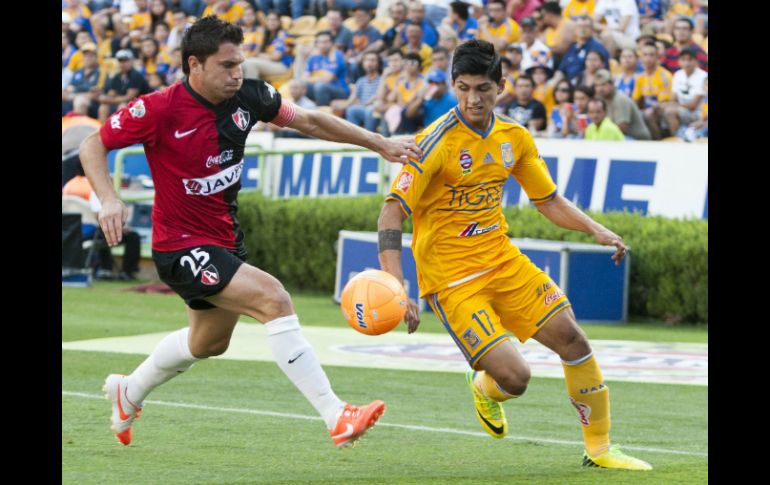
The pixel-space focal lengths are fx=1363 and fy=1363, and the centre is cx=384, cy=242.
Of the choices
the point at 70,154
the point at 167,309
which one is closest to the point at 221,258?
the point at 167,309

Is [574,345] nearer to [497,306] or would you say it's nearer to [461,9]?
[497,306]

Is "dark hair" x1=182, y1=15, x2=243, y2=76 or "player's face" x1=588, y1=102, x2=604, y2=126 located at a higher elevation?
"player's face" x1=588, y1=102, x2=604, y2=126

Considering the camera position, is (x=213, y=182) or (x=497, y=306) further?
(x=497, y=306)

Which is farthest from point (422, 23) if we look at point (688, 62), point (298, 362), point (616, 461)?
point (298, 362)

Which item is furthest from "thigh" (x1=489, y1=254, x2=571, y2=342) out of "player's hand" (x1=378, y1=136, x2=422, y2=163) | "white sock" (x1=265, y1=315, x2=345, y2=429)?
"white sock" (x1=265, y1=315, x2=345, y2=429)

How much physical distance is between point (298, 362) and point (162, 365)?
1161mm

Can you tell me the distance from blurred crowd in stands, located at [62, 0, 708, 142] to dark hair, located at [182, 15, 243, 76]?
11067 millimetres

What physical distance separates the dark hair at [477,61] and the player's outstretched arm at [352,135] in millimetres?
495

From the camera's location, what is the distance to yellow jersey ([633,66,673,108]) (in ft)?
61.3

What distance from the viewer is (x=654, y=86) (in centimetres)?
1877

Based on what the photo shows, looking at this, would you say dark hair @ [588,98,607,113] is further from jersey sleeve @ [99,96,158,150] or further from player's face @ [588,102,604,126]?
jersey sleeve @ [99,96,158,150]

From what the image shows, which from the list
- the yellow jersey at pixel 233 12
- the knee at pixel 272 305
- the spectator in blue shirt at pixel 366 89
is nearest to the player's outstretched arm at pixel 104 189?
the knee at pixel 272 305

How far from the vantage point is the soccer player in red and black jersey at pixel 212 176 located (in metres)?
7.19
